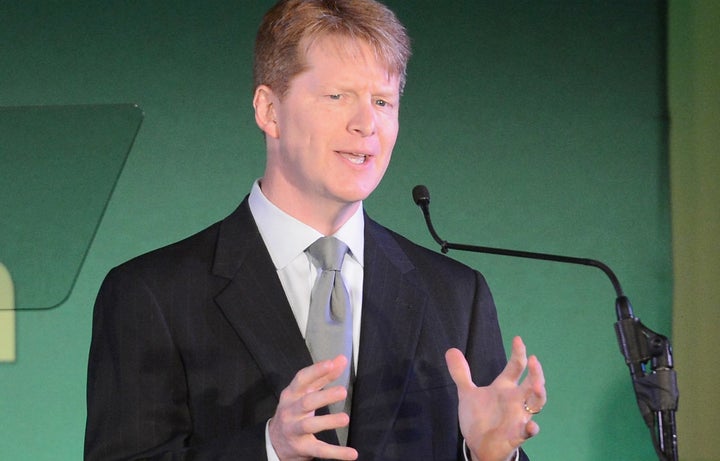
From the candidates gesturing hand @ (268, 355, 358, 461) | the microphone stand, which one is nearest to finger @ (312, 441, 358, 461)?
gesturing hand @ (268, 355, 358, 461)

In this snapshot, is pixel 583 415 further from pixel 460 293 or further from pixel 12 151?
pixel 12 151

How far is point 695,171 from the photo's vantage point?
3.02 meters

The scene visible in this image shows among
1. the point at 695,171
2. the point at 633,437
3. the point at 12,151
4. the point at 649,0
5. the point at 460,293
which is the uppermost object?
the point at 649,0

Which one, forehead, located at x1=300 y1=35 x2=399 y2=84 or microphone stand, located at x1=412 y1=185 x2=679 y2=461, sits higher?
forehead, located at x1=300 y1=35 x2=399 y2=84

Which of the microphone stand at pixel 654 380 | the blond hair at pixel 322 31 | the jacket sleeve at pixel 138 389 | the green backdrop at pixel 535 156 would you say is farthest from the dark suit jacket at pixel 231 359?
the green backdrop at pixel 535 156

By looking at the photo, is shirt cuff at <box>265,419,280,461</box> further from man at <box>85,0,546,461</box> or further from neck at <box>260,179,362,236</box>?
neck at <box>260,179,362,236</box>

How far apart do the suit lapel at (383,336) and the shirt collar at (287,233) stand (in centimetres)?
3

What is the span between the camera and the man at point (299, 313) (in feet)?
5.07

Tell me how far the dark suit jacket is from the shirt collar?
0.7 inches

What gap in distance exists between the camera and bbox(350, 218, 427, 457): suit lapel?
5.23 ft

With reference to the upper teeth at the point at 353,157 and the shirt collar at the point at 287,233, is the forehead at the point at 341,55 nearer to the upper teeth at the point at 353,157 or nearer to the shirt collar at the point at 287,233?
the upper teeth at the point at 353,157

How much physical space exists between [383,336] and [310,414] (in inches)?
13.7

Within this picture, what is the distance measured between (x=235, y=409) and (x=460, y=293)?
432 mm

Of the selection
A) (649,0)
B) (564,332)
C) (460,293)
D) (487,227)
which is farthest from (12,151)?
(649,0)
